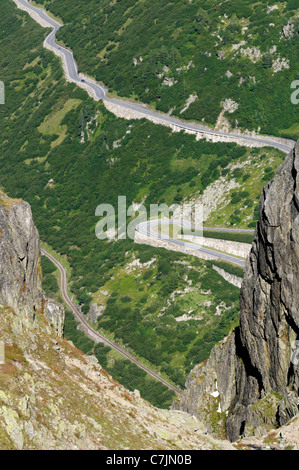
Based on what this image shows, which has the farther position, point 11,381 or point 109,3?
point 109,3

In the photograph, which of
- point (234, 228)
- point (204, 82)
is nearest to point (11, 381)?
point (234, 228)

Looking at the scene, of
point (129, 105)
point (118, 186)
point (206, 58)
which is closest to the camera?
point (118, 186)

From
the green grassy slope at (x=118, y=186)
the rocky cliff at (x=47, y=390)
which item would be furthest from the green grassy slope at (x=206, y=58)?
the rocky cliff at (x=47, y=390)

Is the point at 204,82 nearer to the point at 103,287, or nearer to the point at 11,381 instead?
the point at 103,287

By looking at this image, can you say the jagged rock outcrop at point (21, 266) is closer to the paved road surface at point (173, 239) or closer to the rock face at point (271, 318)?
the rock face at point (271, 318)

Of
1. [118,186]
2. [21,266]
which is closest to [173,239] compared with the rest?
[118,186]

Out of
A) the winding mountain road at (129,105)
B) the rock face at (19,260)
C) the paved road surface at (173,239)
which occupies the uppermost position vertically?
the rock face at (19,260)

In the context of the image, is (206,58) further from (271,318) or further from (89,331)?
(271,318)
